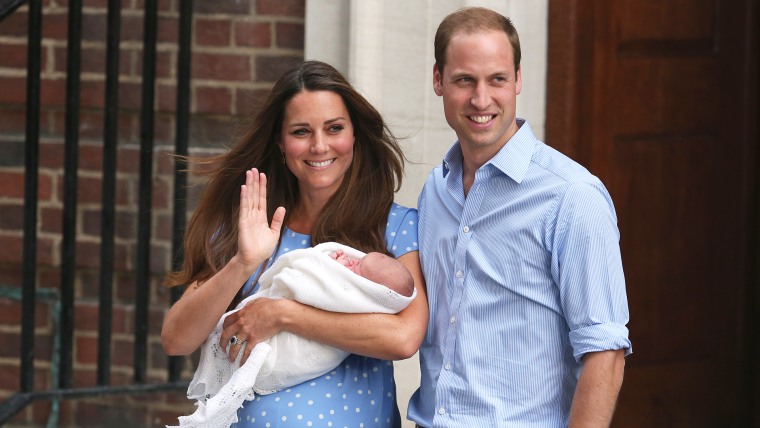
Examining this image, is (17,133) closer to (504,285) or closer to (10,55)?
(10,55)

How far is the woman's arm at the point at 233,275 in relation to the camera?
9.61 feet

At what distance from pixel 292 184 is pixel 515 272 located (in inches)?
31.6

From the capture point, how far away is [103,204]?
443cm

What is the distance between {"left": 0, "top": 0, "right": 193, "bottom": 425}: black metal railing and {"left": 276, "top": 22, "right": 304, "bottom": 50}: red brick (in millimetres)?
326

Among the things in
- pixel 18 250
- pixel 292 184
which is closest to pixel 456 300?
pixel 292 184

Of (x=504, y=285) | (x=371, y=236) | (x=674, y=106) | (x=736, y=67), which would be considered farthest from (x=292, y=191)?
(x=736, y=67)

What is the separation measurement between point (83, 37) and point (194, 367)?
1.25 metres

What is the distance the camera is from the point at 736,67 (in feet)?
15.9

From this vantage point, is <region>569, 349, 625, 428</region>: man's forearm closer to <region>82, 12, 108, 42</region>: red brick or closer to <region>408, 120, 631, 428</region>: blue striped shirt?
<region>408, 120, 631, 428</region>: blue striped shirt

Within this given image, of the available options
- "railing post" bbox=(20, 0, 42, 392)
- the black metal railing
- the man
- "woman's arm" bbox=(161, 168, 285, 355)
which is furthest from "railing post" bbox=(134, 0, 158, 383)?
the man

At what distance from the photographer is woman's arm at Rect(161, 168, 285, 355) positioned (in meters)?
2.93

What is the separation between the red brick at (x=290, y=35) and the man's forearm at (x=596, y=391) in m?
2.17

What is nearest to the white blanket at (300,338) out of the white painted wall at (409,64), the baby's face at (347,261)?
the baby's face at (347,261)

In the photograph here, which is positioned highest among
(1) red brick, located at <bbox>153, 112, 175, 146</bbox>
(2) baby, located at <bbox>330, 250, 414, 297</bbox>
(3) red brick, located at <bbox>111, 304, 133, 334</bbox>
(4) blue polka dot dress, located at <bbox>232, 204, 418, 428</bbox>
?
(1) red brick, located at <bbox>153, 112, 175, 146</bbox>
